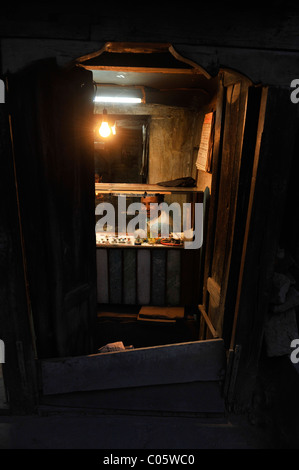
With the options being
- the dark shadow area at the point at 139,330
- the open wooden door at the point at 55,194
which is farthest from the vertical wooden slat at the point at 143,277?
the open wooden door at the point at 55,194

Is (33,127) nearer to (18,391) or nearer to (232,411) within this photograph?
(18,391)

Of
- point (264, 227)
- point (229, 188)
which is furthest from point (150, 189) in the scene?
point (264, 227)

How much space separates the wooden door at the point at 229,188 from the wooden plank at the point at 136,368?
1.49 feet

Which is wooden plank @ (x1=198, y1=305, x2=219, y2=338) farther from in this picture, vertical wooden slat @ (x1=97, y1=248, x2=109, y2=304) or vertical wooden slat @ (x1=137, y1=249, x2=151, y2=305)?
vertical wooden slat @ (x1=97, y1=248, x2=109, y2=304)

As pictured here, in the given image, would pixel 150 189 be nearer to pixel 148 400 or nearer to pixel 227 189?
pixel 227 189

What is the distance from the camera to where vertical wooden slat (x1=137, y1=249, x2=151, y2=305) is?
25.2 feet

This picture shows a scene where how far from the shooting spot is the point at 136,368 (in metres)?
4.08

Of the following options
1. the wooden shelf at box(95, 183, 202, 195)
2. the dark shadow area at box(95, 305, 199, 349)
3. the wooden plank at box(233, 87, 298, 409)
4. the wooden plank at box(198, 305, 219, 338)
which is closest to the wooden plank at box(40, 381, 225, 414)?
the wooden plank at box(233, 87, 298, 409)

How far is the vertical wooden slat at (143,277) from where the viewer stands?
7.69m

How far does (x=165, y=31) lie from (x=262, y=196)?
6.91 ft

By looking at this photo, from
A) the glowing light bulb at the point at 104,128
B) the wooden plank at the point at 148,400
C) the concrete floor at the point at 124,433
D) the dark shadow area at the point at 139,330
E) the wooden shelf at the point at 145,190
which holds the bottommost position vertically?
the dark shadow area at the point at 139,330

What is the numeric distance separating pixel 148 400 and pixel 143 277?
12.7ft

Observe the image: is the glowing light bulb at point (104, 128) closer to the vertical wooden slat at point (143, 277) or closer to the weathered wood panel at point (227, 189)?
the vertical wooden slat at point (143, 277)

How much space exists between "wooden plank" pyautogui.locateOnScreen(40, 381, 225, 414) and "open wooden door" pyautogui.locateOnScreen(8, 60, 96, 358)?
26.4 inches
